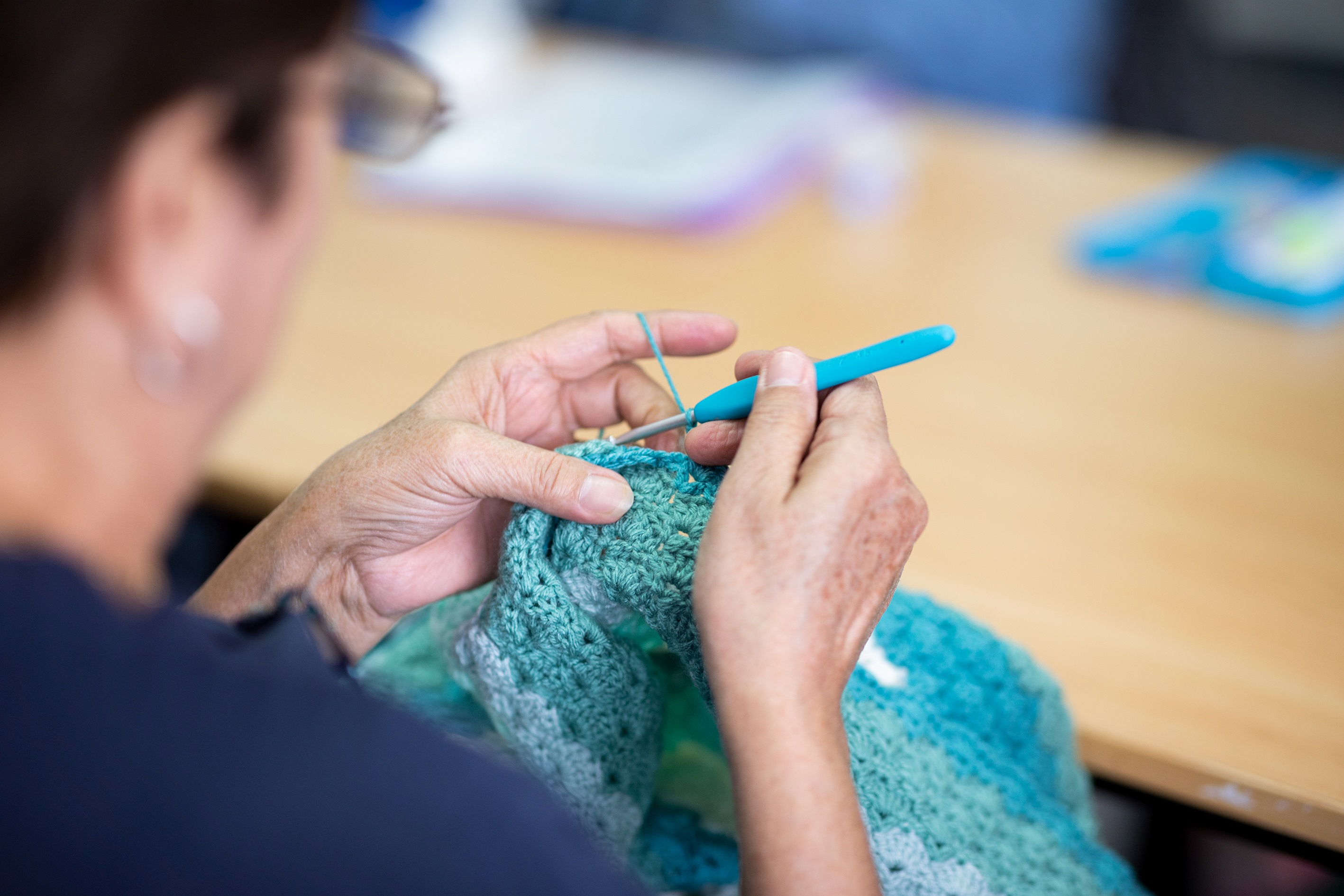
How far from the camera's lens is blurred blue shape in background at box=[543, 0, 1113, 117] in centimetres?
203

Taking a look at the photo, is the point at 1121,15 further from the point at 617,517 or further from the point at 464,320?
the point at 617,517

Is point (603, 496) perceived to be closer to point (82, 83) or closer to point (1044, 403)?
point (82, 83)

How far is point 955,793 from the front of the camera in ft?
2.29

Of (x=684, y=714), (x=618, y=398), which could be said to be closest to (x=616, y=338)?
(x=618, y=398)

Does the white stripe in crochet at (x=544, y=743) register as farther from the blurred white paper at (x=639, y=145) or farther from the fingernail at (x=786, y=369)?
the blurred white paper at (x=639, y=145)

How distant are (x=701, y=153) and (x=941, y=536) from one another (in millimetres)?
Result: 775

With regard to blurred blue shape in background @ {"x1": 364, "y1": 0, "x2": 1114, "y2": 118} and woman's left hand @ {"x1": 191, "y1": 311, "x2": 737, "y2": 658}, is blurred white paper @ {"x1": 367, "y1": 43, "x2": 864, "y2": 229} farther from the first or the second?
woman's left hand @ {"x1": 191, "y1": 311, "x2": 737, "y2": 658}

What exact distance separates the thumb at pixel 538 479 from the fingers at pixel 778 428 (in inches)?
3.1

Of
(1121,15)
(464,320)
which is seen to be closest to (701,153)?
(464,320)

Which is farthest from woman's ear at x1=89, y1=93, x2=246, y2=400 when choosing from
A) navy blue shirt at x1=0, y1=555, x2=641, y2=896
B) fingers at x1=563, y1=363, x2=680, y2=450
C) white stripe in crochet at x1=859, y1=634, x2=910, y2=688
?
white stripe in crochet at x1=859, y1=634, x2=910, y2=688

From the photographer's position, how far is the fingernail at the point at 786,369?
2.07 ft

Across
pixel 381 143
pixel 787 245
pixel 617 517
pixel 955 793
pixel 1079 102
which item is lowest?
pixel 955 793

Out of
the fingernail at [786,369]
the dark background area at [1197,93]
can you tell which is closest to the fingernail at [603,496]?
the fingernail at [786,369]

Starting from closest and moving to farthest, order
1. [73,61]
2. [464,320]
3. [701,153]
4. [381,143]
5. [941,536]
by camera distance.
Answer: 1. [73,61]
2. [381,143]
3. [941,536]
4. [464,320]
5. [701,153]
